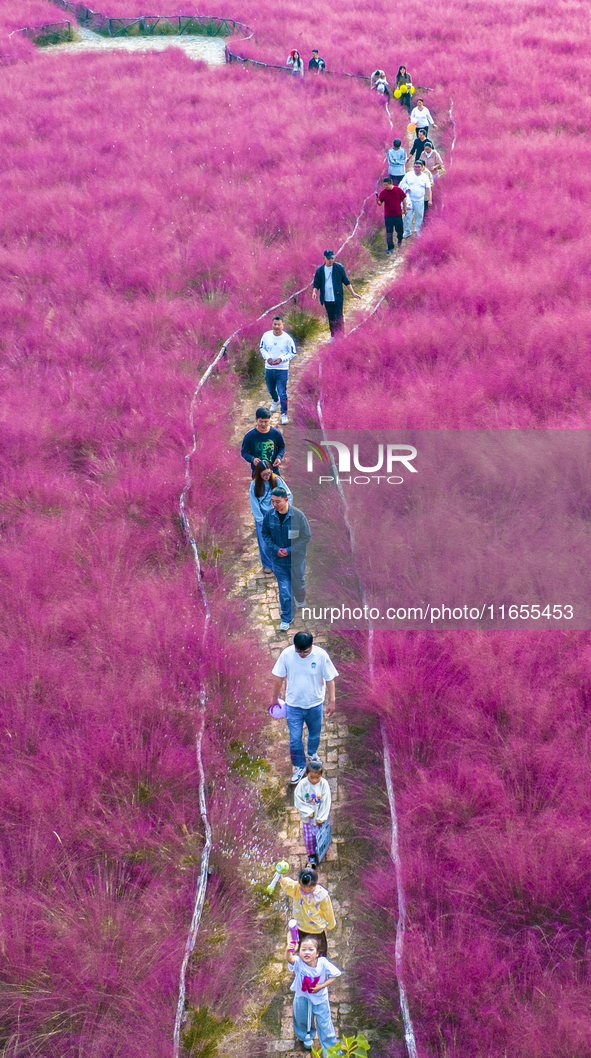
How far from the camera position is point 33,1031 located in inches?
165

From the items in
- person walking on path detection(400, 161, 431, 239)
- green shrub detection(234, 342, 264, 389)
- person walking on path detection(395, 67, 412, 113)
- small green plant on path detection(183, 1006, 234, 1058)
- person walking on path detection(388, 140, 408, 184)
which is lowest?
small green plant on path detection(183, 1006, 234, 1058)

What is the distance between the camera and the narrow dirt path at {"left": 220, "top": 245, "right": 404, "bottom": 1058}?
171 inches

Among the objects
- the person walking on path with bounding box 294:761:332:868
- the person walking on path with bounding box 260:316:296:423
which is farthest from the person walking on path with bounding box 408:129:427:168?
the person walking on path with bounding box 294:761:332:868

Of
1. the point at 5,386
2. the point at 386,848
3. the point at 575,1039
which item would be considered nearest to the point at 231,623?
the point at 386,848

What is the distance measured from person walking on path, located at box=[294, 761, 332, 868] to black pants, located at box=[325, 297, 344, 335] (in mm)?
7563

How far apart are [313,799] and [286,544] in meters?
2.25

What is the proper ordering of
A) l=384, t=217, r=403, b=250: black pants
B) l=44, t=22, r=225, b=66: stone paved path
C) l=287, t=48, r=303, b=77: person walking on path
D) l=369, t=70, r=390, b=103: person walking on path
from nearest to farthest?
l=384, t=217, r=403, b=250: black pants < l=369, t=70, r=390, b=103: person walking on path < l=287, t=48, r=303, b=77: person walking on path < l=44, t=22, r=225, b=66: stone paved path

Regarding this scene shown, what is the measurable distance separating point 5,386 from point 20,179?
9824 mm

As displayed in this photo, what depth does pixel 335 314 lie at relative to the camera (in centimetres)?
1080

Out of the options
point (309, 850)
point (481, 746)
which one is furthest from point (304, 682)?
point (481, 746)

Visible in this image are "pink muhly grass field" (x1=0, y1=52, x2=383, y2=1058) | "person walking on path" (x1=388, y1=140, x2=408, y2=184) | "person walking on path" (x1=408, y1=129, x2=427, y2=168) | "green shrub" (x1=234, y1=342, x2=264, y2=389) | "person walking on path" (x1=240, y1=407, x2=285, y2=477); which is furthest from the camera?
"person walking on path" (x1=408, y1=129, x2=427, y2=168)

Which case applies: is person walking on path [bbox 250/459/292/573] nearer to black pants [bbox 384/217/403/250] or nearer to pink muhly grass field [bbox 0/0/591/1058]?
pink muhly grass field [bbox 0/0/591/1058]

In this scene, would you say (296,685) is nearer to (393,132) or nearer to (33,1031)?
(33,1031)

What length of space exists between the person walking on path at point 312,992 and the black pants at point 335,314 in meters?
8.54
